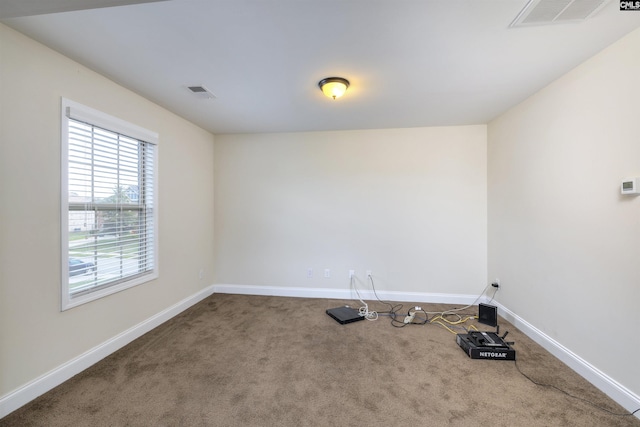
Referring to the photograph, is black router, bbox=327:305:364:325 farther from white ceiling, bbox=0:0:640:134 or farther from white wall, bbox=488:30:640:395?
white ceiling, bbox=0:0:640:134

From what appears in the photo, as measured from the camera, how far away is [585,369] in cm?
199

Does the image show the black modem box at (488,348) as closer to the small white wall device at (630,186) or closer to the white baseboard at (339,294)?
the white baseboard at (339,294)

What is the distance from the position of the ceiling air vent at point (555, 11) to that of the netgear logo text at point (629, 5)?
0.13 meters

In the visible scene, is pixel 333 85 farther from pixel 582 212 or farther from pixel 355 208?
pixel 582 212

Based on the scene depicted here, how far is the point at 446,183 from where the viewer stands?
3.58 meters

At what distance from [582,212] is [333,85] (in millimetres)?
2299

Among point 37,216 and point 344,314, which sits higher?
point 37,216

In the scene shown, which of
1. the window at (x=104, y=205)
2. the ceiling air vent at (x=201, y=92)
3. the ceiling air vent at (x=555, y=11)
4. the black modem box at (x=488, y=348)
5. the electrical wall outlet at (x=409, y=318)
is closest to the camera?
the ceiling air vent at (x=555, y=11)

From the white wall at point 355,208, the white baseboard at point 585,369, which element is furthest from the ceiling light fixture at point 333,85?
the white baseboard at point 585,369

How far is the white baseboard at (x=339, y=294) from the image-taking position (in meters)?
3.57

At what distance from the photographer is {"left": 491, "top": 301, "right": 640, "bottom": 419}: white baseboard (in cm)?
169

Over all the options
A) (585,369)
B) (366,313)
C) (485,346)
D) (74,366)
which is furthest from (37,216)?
(585,369)

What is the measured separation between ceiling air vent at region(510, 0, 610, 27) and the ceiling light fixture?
1201 mm

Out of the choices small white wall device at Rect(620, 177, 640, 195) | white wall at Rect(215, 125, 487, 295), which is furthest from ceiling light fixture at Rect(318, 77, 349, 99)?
small white wall device at Rect(620, 177, 640, 195)
